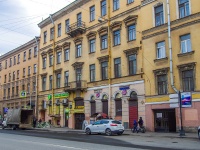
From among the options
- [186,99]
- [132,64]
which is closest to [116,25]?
[132,64]

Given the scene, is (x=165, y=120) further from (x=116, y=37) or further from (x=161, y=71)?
(x=116, y=37)

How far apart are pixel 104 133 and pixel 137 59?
9.28 meters

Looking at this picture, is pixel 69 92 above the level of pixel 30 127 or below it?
above

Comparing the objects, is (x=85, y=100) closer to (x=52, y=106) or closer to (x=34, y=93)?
(x=52, y=106)

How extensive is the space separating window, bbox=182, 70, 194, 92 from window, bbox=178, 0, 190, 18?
18.3 ft

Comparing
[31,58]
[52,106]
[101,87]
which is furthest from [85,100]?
[31,58]

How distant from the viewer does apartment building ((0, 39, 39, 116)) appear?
49.8 metres

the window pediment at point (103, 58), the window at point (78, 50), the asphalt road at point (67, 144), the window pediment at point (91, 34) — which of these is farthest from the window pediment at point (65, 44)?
the asphalt road at point (67, 144)

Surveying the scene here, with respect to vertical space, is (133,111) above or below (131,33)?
below

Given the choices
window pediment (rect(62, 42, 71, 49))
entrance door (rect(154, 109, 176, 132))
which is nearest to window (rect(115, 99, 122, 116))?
entrance door (rect(154, 109, 176, 132))

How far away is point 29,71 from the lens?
5153cm

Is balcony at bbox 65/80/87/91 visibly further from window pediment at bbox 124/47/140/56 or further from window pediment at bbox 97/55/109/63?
window pediment at bbox 124/47/140/56

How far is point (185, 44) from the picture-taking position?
26594 millimetres

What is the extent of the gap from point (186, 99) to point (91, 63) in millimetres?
15914
